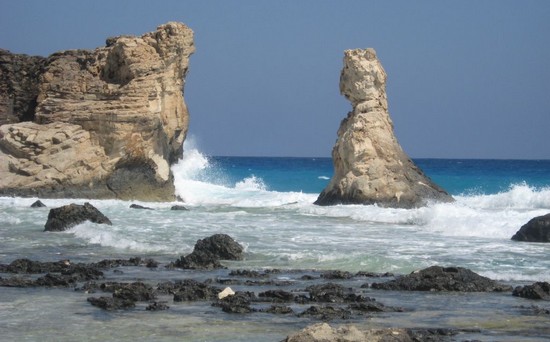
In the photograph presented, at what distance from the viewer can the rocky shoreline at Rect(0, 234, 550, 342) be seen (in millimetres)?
10734

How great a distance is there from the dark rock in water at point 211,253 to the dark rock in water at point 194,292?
110 inches

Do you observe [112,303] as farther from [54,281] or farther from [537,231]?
[537,231]

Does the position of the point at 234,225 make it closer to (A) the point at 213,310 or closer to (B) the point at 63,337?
(A) the point at 213,310

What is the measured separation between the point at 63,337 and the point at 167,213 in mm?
17036

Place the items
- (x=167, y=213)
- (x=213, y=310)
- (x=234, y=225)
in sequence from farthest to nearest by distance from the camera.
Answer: (x=167, y=213)
(x=234, y=225)
(x=213, y=310)

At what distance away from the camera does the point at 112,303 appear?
11.1m

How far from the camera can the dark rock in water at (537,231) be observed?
1841 centimetres

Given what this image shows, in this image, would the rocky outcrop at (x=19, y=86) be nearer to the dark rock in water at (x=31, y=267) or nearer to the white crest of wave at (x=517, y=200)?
the white crest of wave at (x=517, y=200)

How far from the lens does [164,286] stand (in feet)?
41.1

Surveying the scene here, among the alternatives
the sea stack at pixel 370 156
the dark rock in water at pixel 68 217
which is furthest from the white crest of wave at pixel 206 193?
the dark rock in water at pixel 68 217

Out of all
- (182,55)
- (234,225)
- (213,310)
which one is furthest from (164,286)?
(182,55)

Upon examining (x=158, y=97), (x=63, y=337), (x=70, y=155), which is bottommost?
(x=63, y=337)

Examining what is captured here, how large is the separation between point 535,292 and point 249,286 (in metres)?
3.63

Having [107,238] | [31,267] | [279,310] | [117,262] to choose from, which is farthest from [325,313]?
[107,238]
